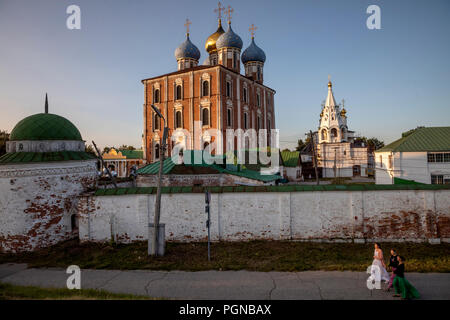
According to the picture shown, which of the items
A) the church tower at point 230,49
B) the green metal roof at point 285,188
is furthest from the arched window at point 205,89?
the green metal roof at point 285,188

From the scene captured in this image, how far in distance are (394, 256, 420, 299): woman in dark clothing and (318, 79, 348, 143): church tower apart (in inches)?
1616

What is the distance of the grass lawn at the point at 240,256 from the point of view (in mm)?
8547

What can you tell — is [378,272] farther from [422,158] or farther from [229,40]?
[229,40]

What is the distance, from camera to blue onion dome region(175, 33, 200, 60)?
38719 mm

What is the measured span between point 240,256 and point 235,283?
2.03 m

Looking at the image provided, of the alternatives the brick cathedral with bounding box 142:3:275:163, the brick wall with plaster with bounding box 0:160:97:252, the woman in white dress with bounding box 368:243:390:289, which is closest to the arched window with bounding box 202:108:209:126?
the brick cathedral with bounding box 142:3:275:163

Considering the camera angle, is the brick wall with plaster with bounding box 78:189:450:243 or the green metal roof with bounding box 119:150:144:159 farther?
the green metal roof with bounding box 119:150:144:159

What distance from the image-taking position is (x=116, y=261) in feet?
30.8

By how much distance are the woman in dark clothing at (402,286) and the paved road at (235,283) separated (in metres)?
0.30

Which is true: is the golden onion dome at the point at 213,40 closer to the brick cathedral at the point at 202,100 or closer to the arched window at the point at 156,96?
the brick cathedral at the point at 202,100

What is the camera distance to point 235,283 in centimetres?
747

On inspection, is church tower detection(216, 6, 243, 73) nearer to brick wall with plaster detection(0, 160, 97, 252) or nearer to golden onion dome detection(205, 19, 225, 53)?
golden onion dome detection(205, 19, 225, 53)

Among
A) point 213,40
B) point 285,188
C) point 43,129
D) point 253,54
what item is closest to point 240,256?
point 285,188
